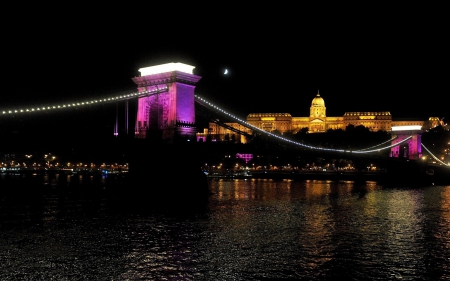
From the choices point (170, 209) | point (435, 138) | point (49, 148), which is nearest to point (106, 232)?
point (170, 209)

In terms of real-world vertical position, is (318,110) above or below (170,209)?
above

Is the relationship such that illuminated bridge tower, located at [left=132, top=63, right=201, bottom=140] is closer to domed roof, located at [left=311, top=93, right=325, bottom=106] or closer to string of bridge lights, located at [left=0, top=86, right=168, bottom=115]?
string of bridge lights, located at [left=0, top=86, right=168, bottom=115]

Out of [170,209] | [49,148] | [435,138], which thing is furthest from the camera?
[435,138]

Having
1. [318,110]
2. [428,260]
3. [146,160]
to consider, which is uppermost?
[318,110]

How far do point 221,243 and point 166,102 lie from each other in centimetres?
1877

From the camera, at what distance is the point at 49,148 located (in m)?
29.0

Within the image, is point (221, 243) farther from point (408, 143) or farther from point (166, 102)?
point (408, 143)

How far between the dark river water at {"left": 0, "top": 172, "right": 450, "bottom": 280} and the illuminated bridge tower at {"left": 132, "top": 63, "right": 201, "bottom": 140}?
786 cm

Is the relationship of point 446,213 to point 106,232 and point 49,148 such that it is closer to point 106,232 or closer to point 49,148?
point 106,232

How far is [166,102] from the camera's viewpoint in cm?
3353

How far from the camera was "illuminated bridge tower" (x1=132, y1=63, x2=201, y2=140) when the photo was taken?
33062mm

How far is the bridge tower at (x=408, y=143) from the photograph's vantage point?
2648 inches

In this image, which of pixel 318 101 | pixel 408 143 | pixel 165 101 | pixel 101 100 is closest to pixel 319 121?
pixel 318 101

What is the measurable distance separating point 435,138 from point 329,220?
79.2 meters
